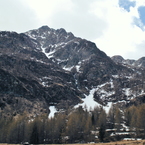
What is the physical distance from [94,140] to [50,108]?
4204 inches

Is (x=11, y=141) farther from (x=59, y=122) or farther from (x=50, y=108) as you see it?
(x=50, y=108)

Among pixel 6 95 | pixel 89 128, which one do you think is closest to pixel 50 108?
pixel 6 95

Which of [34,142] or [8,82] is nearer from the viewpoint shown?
[34,142]

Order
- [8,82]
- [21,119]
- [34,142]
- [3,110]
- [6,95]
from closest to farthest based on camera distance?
1. [34,142]
2. [21,119]
3. [3,110]
4. [6,95]
5. [8,82]

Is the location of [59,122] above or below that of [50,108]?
below

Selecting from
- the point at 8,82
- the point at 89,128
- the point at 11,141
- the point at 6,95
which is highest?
the point at 8,82

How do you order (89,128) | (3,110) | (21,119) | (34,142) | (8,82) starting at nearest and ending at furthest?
1. (34,142)
2. (89,128)
3. (21,119)
4. (3,110)
5. (8,82)

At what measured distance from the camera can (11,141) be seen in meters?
97.0

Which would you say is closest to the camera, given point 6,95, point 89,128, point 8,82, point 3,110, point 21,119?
point 89,128

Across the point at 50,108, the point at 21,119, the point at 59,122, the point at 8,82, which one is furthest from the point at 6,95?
the point at 59,122

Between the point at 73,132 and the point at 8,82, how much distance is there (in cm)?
11301

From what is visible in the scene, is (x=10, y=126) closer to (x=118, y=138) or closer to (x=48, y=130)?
(x=48, y=130)

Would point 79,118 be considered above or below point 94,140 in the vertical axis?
above

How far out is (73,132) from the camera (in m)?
100
